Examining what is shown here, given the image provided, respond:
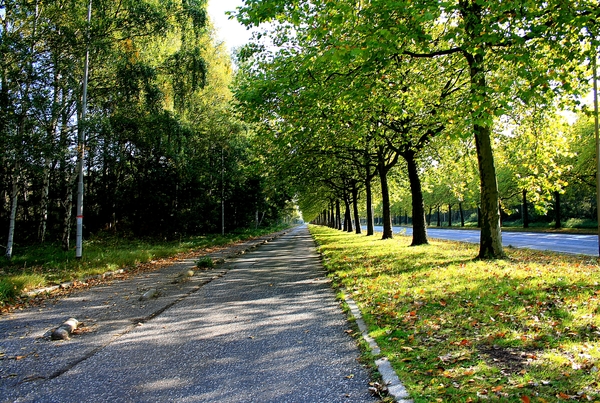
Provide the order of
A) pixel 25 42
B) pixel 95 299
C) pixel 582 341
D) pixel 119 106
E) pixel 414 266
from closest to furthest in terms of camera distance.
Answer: pixel 582 341, pixel 95 299, pixel 414 266, pixel 25 42, pixel 119 106

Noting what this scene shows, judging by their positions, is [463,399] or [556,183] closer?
[463,399]

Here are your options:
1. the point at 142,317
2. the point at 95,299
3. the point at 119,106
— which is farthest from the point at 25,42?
the point at 142,317

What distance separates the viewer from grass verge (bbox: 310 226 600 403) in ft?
10.5

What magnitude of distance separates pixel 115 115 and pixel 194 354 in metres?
15.6

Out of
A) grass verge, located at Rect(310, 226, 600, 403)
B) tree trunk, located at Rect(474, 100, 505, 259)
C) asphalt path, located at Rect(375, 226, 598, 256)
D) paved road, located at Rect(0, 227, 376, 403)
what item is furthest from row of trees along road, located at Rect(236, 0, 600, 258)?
asphalt path, located at Rect(375, 226, 598, 256)

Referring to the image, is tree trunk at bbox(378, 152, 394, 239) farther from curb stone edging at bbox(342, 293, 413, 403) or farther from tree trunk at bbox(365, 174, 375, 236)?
curb stone edging at bbox(342, 293, 413, 403)

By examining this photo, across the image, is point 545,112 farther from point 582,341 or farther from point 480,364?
point 480,364

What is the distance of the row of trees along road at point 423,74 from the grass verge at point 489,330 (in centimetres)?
290

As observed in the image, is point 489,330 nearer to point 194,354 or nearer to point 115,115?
point 194,354

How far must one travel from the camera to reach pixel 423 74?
34.6ft

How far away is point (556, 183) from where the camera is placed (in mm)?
10578

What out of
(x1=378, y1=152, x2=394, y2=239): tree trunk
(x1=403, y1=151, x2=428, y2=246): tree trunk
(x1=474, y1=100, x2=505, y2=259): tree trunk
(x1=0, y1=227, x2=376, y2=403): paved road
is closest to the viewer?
(x1=0, y1=227, x2=376, y2=403): paved road

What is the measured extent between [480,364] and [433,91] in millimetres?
9391

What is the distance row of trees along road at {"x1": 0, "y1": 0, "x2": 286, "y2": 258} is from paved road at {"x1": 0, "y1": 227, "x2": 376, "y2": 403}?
322 inches
